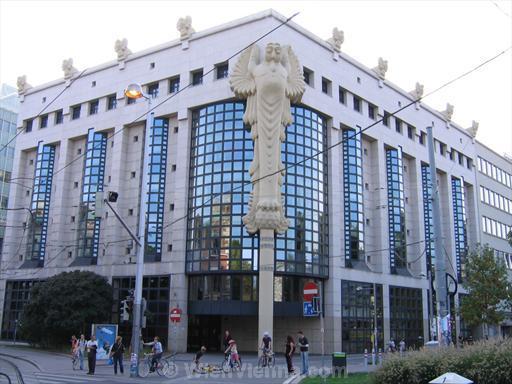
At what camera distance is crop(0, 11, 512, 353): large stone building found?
43.2 meters

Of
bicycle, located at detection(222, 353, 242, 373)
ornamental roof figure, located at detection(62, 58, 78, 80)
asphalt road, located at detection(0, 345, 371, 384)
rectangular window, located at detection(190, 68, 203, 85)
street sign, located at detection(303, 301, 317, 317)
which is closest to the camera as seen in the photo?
street sign, located at detection(303, 301, 317, 317)

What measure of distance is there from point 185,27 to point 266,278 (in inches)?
942

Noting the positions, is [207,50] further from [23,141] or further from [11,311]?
[11,311]

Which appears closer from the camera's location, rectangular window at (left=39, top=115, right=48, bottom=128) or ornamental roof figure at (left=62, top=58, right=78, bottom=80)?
ornamental roof figure at (left=62, top=58, right=78, bottom=80)

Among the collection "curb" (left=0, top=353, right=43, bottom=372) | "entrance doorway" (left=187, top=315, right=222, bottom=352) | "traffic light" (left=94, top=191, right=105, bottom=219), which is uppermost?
"traffic light" (left=94, top=191, right=105, bottom=219)

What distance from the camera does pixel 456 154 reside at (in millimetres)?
68812

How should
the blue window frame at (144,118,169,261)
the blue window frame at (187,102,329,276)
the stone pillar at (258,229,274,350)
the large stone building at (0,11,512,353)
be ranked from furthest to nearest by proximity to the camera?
the blue window frame at (144,118,169,261) → the large stone building at (0,11,512,353) → the blue window frame at (187,102,329,276) → the stone pillar at (258,229,274,350)

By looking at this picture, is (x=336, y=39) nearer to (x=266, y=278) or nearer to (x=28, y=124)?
(x=266, y=278)

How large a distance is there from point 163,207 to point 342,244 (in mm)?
16028

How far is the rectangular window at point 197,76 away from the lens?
4720 centimetres

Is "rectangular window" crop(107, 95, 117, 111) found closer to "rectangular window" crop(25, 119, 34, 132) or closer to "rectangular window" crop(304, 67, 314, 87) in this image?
"rectangular window" crop(25, 119, 34, 132)

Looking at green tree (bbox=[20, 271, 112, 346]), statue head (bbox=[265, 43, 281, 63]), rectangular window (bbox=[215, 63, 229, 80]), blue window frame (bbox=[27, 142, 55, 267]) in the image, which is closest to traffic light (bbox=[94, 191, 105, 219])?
green tree (bbox=[20, 271, 112, 346])

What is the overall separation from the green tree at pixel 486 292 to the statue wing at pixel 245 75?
22.4 metres

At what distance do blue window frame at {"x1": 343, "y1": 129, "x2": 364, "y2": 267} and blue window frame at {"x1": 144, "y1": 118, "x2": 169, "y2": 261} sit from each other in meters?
16.4
